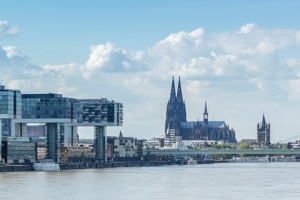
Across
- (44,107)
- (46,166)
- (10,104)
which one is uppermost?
(44,107)

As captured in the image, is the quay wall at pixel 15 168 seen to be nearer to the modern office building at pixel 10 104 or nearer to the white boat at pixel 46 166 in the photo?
the white boat at pixel 46 166

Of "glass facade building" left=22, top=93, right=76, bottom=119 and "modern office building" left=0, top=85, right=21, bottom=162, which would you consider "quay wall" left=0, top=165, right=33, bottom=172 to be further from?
"glass facade building" left=22, top=93, right=76, bottom=119

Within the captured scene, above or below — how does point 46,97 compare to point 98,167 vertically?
above

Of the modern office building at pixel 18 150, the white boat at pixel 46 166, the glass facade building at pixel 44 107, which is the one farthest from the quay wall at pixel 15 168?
the glass facade building at pixel 44 107

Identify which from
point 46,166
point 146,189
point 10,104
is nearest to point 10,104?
point 10,104

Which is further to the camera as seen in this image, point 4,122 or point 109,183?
point 4,122

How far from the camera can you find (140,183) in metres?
106

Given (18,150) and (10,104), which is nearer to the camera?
(10,104)

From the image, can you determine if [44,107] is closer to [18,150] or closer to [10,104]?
[18,150]

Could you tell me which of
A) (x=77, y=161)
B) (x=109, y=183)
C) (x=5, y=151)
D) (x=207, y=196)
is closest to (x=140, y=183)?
(x=109, y=183)

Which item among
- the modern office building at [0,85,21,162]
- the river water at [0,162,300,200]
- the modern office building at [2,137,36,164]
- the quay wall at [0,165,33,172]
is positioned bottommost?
the river water at [0,162,300,200]

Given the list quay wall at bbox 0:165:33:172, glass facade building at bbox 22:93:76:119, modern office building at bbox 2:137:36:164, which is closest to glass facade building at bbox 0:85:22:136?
modern office building at bbox 2:137:36:164

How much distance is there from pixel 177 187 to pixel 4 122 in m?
90.7

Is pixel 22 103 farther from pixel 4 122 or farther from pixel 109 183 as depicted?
pixel 109 183
